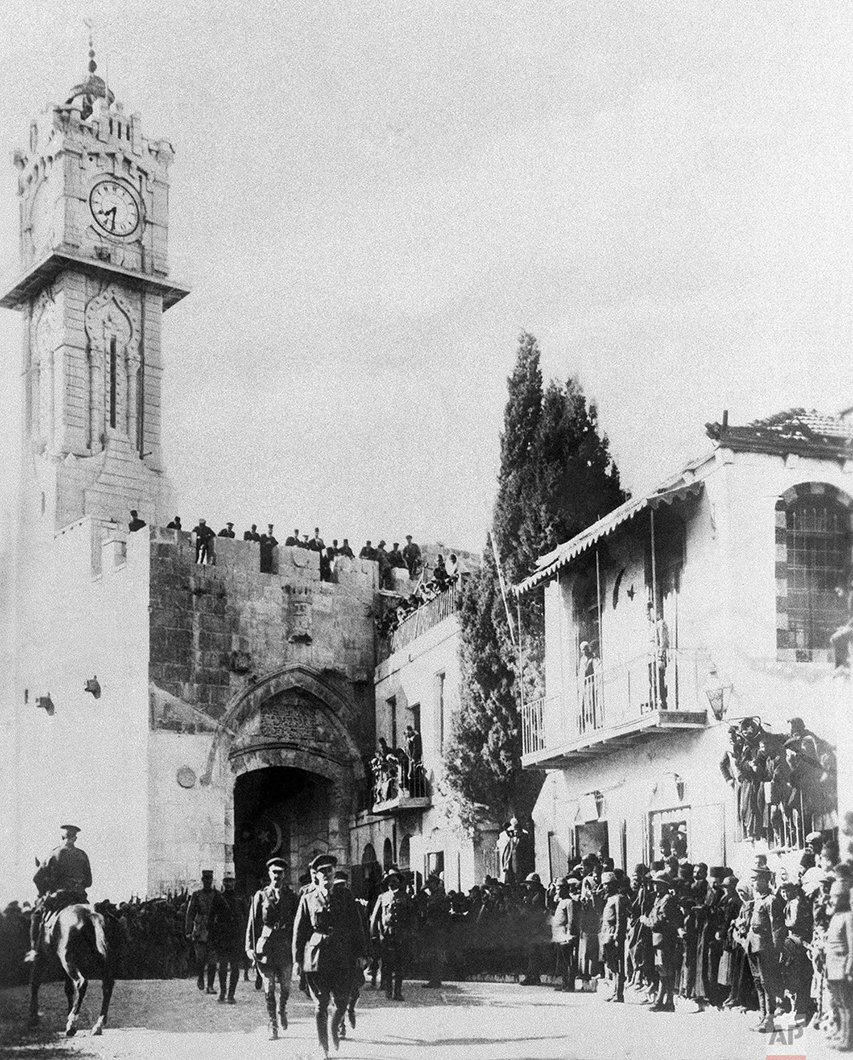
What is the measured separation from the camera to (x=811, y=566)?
10664 millimetres

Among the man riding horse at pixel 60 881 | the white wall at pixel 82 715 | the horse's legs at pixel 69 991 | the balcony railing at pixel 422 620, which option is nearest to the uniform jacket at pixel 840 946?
the balcony railing at pixel 422 620

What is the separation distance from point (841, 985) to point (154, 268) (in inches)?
293

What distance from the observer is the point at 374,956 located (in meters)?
11.8

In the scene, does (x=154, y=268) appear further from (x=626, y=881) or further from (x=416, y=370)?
(x=626, y=881)

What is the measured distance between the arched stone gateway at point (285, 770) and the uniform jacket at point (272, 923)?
2.29 metres

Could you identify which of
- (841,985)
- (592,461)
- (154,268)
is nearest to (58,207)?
(154,268)

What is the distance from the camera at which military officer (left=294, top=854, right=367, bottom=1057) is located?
32.7 feet

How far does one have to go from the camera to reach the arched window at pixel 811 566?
34.6ft

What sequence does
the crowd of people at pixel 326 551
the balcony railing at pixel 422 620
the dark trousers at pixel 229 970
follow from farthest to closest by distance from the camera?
the balcony railing at pixel 422 620 < the crowd of people at pixel 326 551 < the dark trousers at pixel 229 970

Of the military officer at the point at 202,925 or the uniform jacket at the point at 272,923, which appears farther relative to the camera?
the military officer at the point at 202,925

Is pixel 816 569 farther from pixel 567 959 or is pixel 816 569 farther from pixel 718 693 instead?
pixel 567 959

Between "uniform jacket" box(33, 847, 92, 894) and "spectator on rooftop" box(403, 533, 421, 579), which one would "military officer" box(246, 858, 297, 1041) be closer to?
"uniform jacket" box(33, 847, 92, 894)

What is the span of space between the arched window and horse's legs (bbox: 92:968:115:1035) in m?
5.08

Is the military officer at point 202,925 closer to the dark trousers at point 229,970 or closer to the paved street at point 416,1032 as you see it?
the dark trousers at point 229,970
